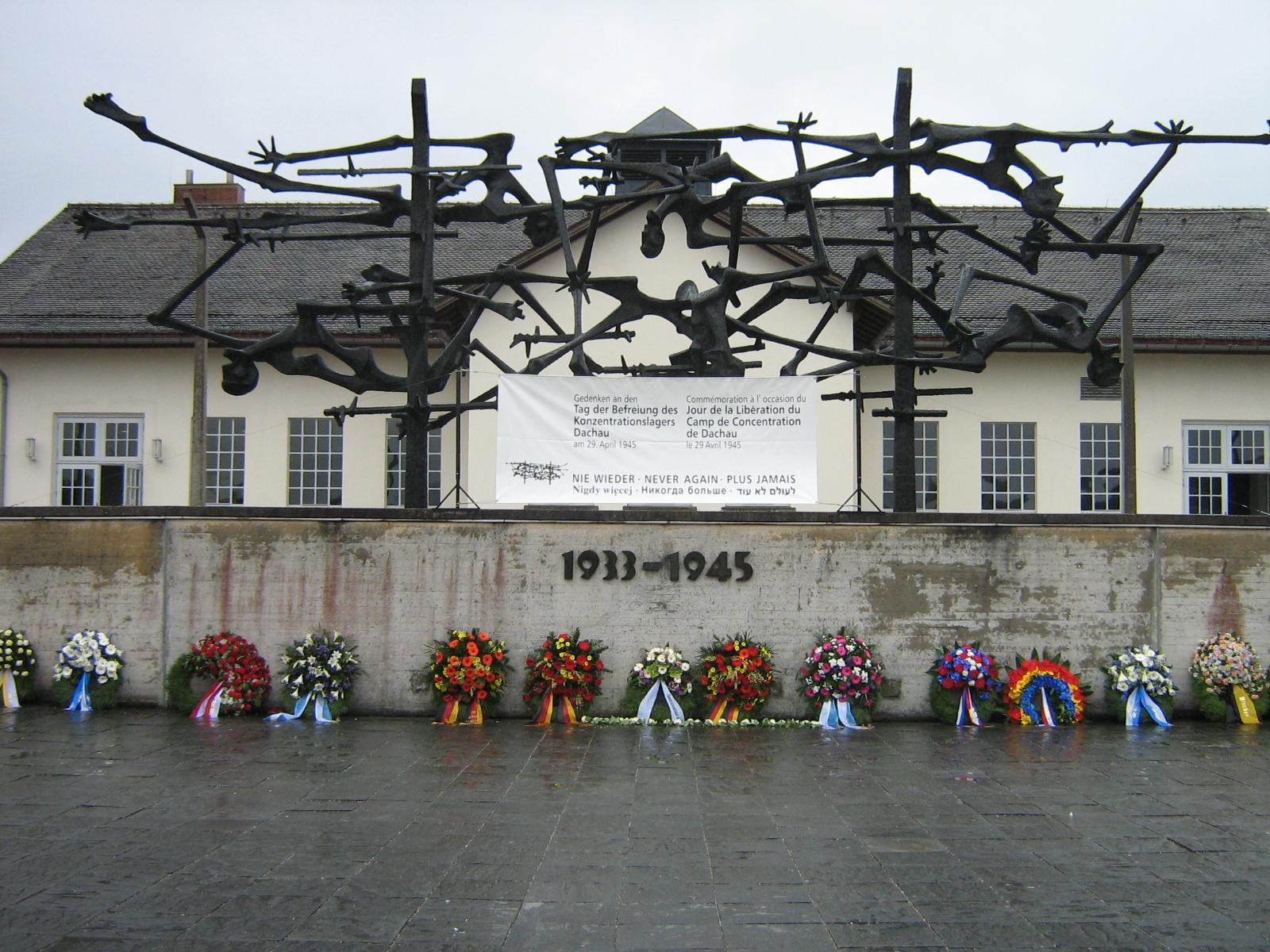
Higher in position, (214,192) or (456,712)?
(214,192)

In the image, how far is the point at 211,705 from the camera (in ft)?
40.0

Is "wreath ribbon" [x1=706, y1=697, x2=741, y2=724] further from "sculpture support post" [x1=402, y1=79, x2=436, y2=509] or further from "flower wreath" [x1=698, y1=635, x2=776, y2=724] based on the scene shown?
"sculpture support post" [x1=402, y1=79, x2=436, y2=509]

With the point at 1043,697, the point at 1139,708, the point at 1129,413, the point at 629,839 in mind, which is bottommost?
the point at 629,839

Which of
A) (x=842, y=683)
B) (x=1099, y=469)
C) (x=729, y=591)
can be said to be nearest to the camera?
(x=842, y=683)

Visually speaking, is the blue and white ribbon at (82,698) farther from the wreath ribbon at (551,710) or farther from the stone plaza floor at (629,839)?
the wreath ribbon at (551,710)

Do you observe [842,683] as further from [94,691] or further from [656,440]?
[94,691]

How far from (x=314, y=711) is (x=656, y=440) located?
14.7 feet

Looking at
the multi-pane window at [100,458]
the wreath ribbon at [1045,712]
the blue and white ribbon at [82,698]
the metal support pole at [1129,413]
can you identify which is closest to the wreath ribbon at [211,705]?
the blue and white ribbon at [82,698]

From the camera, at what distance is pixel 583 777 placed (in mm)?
9469

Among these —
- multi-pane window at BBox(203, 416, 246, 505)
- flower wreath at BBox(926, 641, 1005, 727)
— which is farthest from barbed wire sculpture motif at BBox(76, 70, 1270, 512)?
multi-pane window at BBox(203, 416, 246, 505)

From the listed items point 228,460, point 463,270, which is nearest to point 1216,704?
point 463,270

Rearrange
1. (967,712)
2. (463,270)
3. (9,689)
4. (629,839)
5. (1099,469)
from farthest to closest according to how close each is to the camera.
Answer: (463,270) → (1099,469) → (9,689) → (967,712) → (629,839)

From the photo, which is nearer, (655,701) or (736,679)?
(736,679)

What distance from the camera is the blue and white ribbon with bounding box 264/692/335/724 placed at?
12047 millimetres
